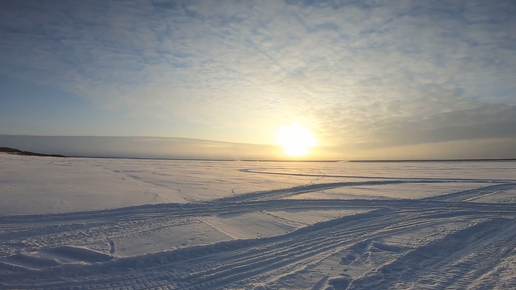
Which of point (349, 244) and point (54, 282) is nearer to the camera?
point (54, 282)

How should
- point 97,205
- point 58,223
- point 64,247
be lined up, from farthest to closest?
1. point 97,205
2. point 58,223
3. point 64,247

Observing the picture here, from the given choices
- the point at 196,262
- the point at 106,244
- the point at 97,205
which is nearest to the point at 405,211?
the point at 196,262

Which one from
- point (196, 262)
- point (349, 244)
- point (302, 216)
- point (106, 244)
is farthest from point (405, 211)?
point (106, 244)

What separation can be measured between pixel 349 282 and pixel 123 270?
3.67 m

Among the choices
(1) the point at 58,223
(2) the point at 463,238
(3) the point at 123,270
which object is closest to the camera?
(3) the point at 123,270

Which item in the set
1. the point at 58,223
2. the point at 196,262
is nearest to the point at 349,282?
the point at 196,262

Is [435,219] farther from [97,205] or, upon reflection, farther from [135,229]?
[97,205]

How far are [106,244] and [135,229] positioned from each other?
108cm

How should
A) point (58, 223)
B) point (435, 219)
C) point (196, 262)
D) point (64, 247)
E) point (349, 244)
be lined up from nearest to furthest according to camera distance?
point (196, 262)
point (64, 247)
point (349, 244)
point (58, 223)
point (435, 219)

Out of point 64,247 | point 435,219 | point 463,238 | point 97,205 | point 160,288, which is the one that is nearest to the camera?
point 160,288

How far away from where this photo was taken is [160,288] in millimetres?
4156

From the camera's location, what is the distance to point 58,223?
22.7 ft

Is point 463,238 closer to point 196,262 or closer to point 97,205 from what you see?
point 196,262

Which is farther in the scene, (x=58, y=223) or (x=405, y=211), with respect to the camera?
(x=405, y=211)
